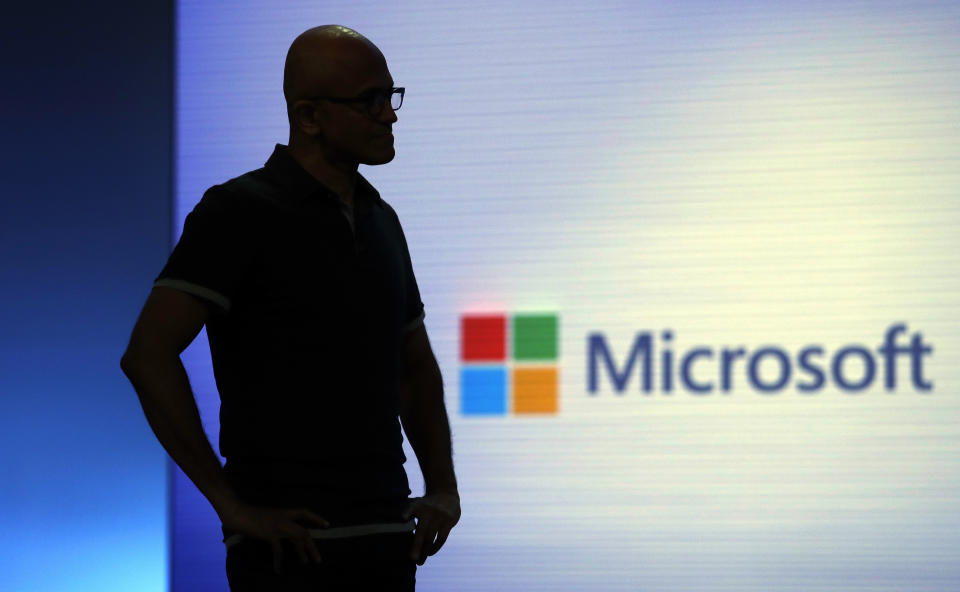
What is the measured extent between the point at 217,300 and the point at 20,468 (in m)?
3.01

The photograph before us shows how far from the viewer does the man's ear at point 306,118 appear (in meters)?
1.31

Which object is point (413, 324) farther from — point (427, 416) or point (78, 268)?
point (78, 268)

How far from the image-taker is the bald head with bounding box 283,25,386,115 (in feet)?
4.25

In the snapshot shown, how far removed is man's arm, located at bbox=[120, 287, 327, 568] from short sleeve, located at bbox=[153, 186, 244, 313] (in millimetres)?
15

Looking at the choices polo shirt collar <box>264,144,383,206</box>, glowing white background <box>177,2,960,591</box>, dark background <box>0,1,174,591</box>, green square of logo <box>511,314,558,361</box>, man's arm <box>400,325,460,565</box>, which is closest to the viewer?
polo shirt collar <box>264,144,383,206</box>

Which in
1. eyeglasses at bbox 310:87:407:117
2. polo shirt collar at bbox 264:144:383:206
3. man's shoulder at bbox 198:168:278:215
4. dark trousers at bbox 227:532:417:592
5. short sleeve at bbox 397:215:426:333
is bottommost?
dark trousers at bbox 227:532:417:592

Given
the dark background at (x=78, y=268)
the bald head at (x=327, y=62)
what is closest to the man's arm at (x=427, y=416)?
the bald head at (x=327, y=62)

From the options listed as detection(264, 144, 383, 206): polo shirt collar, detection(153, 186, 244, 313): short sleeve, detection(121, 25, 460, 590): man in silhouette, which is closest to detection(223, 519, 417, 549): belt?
detection(121, 25, 460, 590): man in silhouette

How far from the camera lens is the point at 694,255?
11.5ft

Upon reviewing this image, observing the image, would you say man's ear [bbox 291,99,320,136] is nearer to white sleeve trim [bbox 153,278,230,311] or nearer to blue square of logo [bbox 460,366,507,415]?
white sleeve trim [bbox 153,278,230,311]

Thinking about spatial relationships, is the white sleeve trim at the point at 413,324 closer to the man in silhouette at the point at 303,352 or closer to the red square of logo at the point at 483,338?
the man in silhouette at the point at 303,352

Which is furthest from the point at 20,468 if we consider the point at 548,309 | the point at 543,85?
the point at 543,85

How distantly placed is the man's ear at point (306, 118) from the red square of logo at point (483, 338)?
89.9 inches

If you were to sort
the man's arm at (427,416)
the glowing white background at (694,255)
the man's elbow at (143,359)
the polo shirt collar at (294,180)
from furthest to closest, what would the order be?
the glowing white background at (694,255) → the man's arm at (427,416) → the polo shirt collar at (294,180) → the man's elbow at (143,359)
